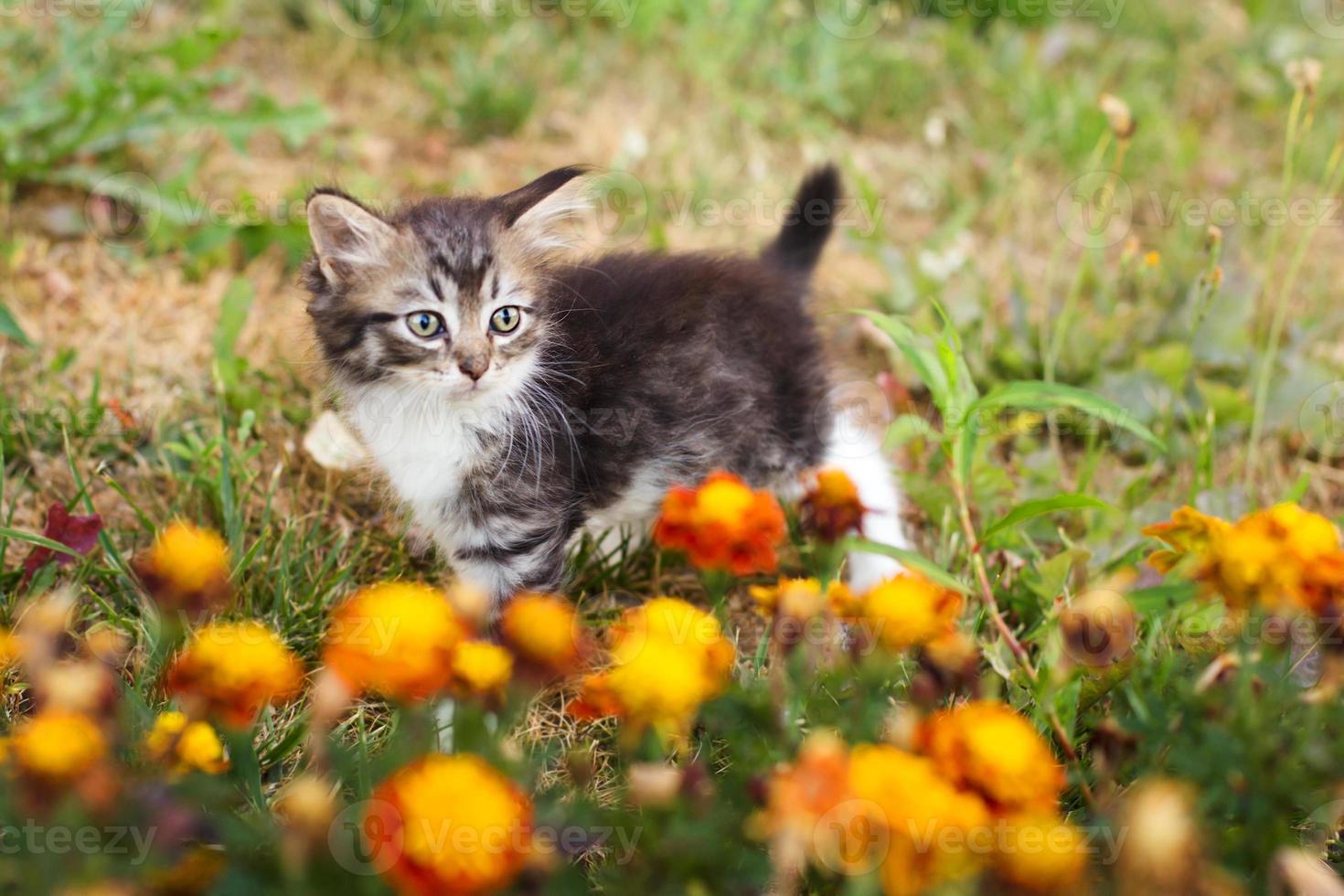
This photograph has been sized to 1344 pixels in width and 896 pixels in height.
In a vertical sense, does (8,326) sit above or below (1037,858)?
below

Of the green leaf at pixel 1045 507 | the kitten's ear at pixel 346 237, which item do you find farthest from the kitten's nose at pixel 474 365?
the green leaf at pixel 1045 507

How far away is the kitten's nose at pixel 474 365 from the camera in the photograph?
2.01 m

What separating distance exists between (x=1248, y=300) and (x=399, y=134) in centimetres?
296

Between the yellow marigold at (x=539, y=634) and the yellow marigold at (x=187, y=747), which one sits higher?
the yellow marigold at (x=539, y=634)

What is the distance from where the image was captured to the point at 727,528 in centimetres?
147

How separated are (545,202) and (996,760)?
1447 millimetres

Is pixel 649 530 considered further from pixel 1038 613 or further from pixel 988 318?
pixel 988 318

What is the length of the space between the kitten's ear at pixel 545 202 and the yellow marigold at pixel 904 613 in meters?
1.10

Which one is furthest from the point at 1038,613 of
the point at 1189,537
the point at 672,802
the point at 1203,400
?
the point at 672,802

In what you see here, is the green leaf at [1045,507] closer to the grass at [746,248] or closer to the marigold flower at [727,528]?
the grass at [746,248]

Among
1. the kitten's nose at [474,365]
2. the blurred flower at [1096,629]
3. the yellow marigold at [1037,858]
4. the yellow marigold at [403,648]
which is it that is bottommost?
the blurred flower at [1096,629]

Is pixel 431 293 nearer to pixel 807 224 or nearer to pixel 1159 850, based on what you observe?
pixel 807 224

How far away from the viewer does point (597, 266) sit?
8.04ft

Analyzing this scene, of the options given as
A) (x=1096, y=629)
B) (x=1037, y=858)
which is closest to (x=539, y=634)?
(x=1037, y=858)
